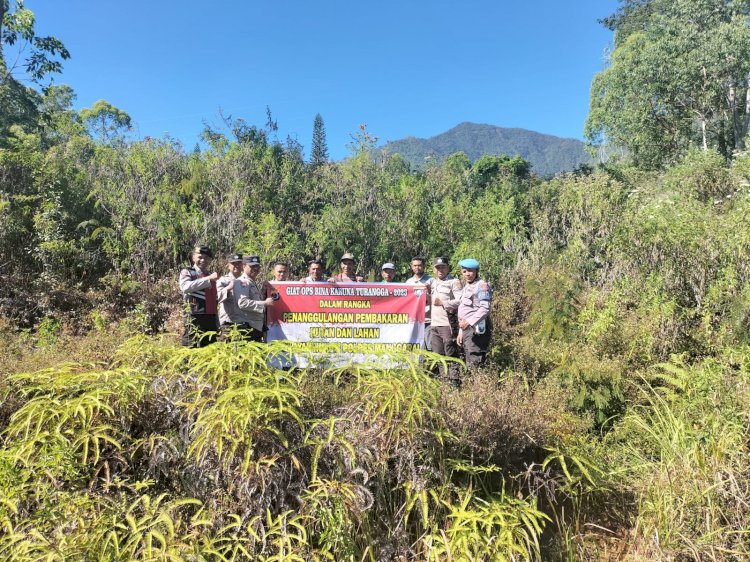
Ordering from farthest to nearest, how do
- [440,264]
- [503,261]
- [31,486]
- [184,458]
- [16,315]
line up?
[503,261], [16,315], [440,264], [184,458], [31,486]

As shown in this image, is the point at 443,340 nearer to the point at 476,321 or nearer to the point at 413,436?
the point at 476,321

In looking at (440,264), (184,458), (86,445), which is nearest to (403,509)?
Answer: (184,458)

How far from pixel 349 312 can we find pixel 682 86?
22866mm

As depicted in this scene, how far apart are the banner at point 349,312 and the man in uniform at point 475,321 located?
562mm

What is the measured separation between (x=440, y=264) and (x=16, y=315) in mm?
6899

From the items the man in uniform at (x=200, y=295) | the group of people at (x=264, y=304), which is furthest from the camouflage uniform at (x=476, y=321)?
the man in uniform at (x=200, y=295)

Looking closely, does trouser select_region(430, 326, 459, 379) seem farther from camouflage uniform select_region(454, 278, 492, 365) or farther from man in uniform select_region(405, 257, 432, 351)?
camouflage uniform select_region(454, 278, 492, 365)

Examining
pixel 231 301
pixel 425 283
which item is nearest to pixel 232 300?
pixel 231 301

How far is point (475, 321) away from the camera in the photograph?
4.98m

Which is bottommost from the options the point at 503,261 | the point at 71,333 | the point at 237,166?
the point at 71,333

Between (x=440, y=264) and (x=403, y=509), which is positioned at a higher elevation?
(x=440, y=264)

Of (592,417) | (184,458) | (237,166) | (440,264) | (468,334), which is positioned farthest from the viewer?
(237,166)

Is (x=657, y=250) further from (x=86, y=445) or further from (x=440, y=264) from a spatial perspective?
(x=86, y=445)

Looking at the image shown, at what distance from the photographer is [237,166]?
10156 mm
